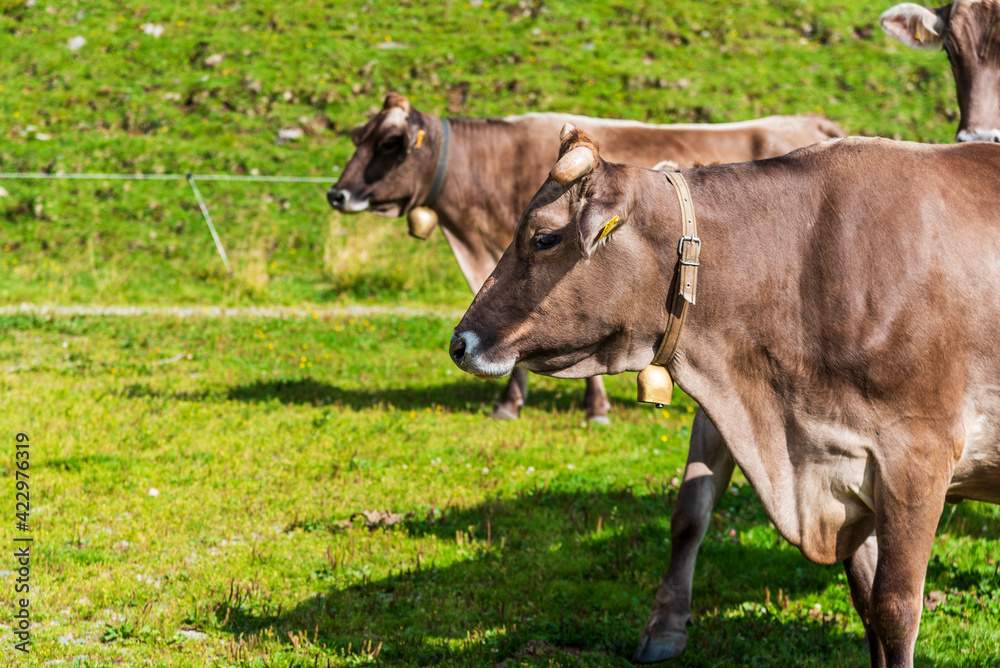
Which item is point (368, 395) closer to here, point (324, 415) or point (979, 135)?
point (324, 415)

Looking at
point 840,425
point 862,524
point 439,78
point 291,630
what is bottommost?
point 439,78

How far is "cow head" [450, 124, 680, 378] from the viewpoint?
3.37 meters

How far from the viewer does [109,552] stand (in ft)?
17.6

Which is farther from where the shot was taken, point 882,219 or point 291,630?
point 291,630

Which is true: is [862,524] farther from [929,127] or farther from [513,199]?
[929,127]

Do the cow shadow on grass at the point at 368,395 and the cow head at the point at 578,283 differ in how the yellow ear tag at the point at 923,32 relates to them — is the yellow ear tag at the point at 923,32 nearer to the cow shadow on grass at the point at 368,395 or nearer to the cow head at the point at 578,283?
the cow head at the point at 578,283

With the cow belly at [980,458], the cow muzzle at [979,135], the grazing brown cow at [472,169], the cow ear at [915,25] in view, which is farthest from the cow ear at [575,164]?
the grazing brown cow at [472,169]

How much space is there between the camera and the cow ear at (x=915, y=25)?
592 cm

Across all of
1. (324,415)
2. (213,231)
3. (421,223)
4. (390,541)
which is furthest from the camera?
(213,231)

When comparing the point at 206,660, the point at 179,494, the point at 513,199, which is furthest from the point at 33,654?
the point at 513,199

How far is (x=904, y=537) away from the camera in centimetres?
324

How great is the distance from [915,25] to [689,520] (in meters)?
3.98

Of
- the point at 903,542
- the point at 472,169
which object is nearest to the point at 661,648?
the point at 903,542

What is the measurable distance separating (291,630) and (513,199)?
17.7ft
